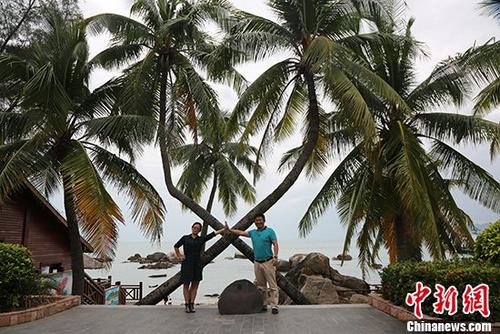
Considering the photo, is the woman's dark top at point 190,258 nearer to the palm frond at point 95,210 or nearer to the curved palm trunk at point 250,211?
the palm frond at point 95,210

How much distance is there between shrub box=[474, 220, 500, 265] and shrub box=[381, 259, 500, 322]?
0.57ft

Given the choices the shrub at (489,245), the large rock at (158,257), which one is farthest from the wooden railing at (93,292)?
the large rock at (158,257)

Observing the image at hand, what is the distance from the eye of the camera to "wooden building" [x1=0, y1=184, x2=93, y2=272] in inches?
505

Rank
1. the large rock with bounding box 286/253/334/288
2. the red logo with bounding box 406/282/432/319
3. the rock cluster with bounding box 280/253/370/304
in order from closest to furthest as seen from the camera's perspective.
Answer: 1. the red logo with bounding box 406/282/432/319
2. the rock cluster with bounding box 280/253/370/304
3. the large rock with bounding box 286/253/334/288

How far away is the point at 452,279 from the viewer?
18.7ft

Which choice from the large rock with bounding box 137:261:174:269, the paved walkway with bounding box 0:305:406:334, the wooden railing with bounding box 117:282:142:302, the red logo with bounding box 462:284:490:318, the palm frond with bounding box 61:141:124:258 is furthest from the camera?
the large rock with bounding box 137:261:174:269

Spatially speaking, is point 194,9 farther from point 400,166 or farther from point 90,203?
point 400,166

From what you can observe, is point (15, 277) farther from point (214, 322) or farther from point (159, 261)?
point (159, 261)

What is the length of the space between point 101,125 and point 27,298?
15.2 feet

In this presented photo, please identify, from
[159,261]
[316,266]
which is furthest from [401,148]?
[159,261]

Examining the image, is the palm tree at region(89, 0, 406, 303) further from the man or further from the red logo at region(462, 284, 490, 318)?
the red logo at region(462, 284, 490, 318)

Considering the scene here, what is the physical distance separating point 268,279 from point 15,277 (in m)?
4.39

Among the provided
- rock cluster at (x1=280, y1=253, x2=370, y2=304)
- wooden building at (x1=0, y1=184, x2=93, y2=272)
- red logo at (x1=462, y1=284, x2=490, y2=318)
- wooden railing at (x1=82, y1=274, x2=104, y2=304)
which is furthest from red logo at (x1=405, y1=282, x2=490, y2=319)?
wooden railing at (x1=82, y1=274, x2=104, y2=304)

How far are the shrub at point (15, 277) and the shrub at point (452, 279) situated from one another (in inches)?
256
